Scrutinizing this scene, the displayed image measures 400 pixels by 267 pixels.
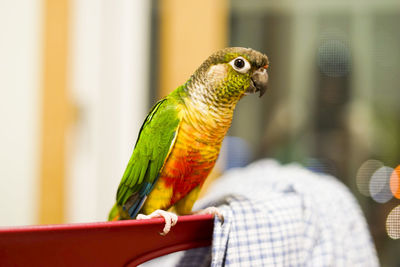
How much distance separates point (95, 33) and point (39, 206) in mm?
493

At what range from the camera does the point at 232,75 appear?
0.40 metres

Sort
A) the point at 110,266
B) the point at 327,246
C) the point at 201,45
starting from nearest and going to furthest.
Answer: the point at 110,266
the point at 327,246
the point at 201,45

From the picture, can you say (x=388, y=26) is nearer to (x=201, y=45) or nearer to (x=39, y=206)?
(x=201, y=45)

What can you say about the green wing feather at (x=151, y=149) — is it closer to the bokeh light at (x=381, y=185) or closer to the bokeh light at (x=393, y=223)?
the bokeh light at (x=393, y=223)

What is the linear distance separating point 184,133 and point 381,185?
2.31 feet

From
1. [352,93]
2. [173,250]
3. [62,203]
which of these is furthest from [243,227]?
[352,93]

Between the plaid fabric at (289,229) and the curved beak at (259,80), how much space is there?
0.46 feet

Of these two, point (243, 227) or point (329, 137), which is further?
point (329, 137)

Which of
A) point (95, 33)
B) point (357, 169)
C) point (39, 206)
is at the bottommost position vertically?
point (39, 206)

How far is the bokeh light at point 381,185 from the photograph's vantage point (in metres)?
0.86

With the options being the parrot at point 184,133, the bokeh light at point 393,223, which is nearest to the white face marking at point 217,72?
the parrot at point 184,133

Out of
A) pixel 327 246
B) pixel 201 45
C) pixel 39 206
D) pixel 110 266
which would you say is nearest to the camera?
pixel 110 266

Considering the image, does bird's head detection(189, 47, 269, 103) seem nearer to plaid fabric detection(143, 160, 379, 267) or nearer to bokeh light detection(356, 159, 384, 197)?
plaid fabric detection(143, 160, 379, 267)

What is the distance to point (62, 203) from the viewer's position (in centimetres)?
101
